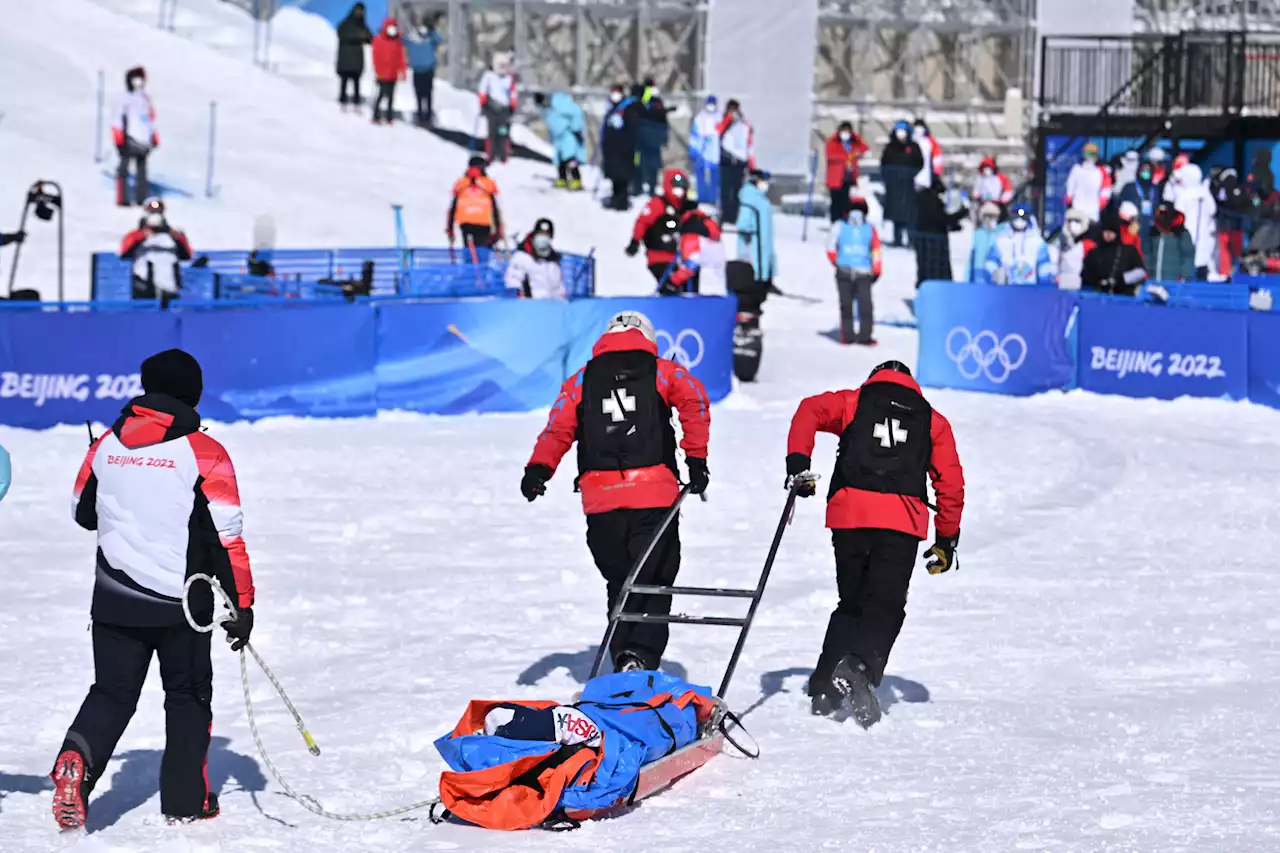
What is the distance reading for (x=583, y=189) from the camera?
3288 centimetres

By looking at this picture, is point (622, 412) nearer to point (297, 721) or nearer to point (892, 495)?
point (892, 495)

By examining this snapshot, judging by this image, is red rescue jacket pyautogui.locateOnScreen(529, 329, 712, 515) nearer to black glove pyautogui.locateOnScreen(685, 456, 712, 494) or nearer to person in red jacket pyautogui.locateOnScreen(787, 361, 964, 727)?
black glove pyautogui.locateOnScreen(685, 456, 712, 494)

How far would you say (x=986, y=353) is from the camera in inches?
840

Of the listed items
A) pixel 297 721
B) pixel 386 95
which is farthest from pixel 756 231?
pixel 297 721

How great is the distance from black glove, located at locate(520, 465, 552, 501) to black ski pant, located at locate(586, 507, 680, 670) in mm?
328

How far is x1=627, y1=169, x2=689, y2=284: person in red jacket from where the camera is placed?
21.1m

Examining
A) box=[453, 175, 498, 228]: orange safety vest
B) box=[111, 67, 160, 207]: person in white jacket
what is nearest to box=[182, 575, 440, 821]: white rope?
box=[453, 175, 498, 228]: orange safety vest

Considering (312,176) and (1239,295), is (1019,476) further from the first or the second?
(312,176)

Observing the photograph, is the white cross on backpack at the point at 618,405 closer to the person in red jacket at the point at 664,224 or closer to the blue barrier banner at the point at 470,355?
the blue barrier banner at the point at 470,355

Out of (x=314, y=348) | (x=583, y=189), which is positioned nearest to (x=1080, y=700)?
(x=314, y=348)

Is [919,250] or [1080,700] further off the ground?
[919,250]

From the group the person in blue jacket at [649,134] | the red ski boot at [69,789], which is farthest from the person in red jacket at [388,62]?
the red ski boot at [69,789]

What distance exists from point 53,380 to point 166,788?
1051 centimetres

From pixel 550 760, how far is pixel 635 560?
1.74 metres
